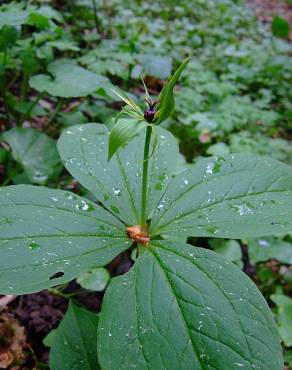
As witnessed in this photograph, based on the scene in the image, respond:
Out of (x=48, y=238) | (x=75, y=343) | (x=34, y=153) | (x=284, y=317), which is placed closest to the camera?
(x=48, y=238)

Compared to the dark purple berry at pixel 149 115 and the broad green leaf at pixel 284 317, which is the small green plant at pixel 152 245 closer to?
the dark purple berry at pixel 149 115

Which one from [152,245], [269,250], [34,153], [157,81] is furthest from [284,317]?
[157,81]

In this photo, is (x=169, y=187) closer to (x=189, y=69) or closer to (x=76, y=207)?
(x=76, y=207)

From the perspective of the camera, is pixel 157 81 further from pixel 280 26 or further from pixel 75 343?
pixel 75 343

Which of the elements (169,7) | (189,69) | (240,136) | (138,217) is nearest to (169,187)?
(138,217)

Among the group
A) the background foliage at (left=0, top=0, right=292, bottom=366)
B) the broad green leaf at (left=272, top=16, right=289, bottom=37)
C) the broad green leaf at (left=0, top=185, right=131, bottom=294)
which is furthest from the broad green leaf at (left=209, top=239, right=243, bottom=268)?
the broad green leaf at (left=272, top=16, right=289, bottom=37)

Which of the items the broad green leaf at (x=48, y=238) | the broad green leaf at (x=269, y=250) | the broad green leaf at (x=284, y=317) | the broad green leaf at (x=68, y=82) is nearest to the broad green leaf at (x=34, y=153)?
the broad green leaf at (x=68, y=82)
